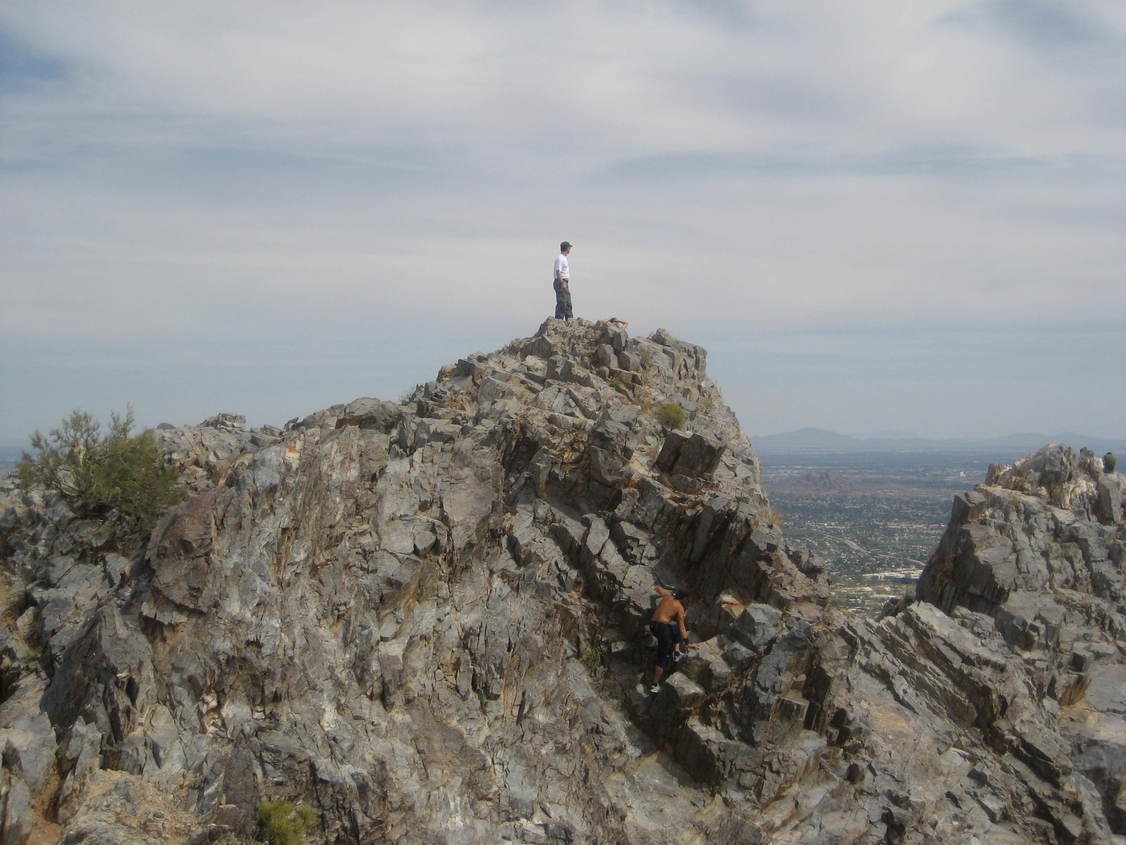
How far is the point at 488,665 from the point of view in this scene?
2086cm

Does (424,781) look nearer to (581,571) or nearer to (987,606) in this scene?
(581,571)

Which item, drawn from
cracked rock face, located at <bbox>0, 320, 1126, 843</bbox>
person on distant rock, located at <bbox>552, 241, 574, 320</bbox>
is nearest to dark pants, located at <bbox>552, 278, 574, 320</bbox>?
person on distant rock, located at <bbox>552, 241, 574, 320</bbox>

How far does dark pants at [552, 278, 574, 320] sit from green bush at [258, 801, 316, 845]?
2789 cm

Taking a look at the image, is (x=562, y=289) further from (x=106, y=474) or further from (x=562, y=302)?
(x=106, y=474)

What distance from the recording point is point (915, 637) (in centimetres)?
3409

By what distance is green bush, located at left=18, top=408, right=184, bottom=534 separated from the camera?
2391 cm

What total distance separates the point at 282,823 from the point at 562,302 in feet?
94.3

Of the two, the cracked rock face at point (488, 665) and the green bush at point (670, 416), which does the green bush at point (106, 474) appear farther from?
the green bush at point (670, 416)

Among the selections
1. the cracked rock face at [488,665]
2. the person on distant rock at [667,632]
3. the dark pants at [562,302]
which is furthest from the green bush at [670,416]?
the dark pants at [562,302]

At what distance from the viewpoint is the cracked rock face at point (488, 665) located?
17203 millimetres

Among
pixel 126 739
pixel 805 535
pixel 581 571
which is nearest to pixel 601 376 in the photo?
pixel 581 571

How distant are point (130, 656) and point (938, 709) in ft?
81.1

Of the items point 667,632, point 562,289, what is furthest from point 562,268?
point 667,632

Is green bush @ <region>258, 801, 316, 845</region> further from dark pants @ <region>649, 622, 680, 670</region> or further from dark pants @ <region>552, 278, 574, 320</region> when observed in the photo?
dark pants @ <region>552, 278, 574, 320</region>
